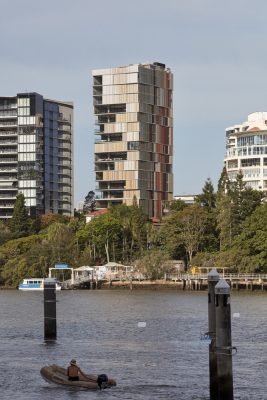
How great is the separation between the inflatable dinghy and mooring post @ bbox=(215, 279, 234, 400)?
11027 millimetres

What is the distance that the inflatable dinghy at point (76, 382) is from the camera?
55562 mm

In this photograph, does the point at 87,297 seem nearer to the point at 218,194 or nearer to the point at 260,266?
the point at 260,266

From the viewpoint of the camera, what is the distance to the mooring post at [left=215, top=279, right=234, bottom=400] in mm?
44781

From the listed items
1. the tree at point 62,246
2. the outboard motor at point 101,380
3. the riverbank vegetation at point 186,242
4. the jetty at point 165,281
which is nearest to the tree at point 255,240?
the riverbank vegetation at point 186,242

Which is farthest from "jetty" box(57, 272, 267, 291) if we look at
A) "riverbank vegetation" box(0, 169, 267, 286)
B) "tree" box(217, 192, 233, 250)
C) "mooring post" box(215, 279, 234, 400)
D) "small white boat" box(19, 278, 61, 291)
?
"mooring post" box(215, 279, 234, 400)

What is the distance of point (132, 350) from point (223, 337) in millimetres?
29013

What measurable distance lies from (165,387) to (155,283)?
12310 centimetres

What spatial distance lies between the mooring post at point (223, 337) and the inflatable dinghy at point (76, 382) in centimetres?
1103

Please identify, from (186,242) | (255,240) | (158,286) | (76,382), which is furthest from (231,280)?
(76,382)

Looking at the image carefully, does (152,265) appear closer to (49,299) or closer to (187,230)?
(187,230)

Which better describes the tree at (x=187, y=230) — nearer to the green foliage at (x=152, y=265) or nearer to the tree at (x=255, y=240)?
the green foliage at (x=152, y=265)

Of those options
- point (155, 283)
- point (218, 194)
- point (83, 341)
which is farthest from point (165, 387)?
point (218, 194)

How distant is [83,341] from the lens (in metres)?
79.9

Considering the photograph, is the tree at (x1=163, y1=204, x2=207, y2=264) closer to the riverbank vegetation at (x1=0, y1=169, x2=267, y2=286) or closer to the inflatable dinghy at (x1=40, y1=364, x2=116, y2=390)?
the riverbank vegetation at (x1=0, y1=169, x2=267, y2=286)
